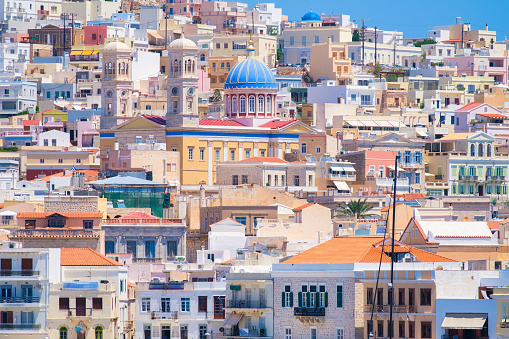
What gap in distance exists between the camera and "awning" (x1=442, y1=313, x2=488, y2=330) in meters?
57.5

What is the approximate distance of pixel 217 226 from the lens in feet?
293

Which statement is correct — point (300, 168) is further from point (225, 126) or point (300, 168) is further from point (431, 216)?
point (431, 216)

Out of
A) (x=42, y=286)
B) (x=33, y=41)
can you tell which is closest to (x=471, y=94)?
(x=33, y=41)

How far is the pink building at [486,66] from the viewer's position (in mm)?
159125

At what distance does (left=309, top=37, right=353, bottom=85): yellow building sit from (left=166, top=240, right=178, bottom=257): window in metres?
66.5

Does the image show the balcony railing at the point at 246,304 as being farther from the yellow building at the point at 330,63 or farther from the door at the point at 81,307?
the yellow building at the point at 330,63

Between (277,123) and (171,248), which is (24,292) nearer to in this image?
(171,248)

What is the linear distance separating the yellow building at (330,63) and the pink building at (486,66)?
37.8ft

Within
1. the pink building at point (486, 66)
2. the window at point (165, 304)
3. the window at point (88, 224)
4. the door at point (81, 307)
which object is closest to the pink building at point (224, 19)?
the pink building at point (486, 66)

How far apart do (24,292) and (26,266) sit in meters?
0.93

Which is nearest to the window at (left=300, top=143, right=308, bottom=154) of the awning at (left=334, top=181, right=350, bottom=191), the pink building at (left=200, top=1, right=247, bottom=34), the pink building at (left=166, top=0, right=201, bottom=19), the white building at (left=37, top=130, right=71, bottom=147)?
the awning at (left=334, top=181, right=350, bottom=191)

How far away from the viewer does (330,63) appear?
152 metres

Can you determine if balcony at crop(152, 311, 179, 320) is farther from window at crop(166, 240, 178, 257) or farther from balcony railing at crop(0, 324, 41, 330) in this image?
window at crop(166, 240, 178, 257)

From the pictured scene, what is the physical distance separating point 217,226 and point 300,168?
25.0 m
